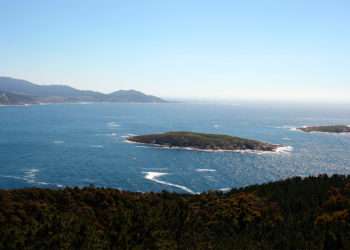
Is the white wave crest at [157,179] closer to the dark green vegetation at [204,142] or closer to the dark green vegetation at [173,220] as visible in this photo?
the dark green vegetation at [173,220]

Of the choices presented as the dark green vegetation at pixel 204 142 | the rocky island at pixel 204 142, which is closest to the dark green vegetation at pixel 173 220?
the rocky island at pixel 204 142

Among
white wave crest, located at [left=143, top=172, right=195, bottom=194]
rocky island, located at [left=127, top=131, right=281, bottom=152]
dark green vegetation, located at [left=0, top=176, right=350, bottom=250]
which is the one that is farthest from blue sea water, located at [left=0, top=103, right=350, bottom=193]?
dark green vegetation, located at [left=0, top=176, right=350, bottom=250]

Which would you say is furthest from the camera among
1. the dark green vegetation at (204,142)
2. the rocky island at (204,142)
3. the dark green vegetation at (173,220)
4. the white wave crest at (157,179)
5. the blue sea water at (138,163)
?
the dark green vegetation at (204,142)

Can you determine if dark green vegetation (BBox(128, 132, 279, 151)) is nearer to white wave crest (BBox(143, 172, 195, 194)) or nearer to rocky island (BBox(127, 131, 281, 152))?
rocky island (BBox(127, 131, 281, 152))

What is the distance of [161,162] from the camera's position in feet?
366

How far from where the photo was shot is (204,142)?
144375 mm

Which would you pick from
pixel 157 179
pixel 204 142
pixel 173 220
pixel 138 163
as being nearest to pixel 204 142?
pixel 204 142

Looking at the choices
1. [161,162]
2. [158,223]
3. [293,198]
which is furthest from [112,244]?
[161,162]

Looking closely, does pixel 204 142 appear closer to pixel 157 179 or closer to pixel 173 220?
pixel 157 179

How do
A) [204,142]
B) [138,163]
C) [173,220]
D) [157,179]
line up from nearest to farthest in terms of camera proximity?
[173,220], [157,179], [138,163], [204,142]

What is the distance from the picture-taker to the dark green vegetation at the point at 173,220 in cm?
3794

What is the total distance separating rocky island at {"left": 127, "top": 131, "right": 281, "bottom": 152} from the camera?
14075cm

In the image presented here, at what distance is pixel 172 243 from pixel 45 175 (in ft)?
195

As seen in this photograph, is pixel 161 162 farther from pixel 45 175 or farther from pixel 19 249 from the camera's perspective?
pixel 19 249
